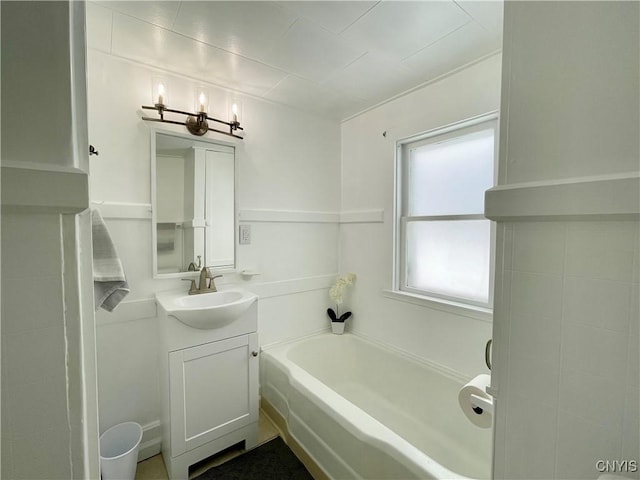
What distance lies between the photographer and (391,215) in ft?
7.08

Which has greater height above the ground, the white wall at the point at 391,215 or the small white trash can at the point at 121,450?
the white wall at the point at 391,215

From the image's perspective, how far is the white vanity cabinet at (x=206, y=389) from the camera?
1.47 metres

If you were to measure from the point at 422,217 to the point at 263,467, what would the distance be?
6.26 feet

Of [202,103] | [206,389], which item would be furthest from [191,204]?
[206,389]

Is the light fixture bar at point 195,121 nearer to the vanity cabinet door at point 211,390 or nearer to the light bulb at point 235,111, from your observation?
the light bulb at point 235,111

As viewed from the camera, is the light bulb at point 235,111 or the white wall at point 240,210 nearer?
the white wall at point 240,210

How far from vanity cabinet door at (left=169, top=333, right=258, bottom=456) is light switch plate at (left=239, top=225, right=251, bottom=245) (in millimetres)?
688

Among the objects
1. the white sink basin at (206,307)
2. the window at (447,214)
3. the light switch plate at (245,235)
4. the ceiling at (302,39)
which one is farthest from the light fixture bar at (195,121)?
the window at (447,214)

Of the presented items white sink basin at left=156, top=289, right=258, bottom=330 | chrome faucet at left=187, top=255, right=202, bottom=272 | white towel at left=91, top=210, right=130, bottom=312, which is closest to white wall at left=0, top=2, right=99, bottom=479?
white towel at left=91, top=210, right=130, bottom=312

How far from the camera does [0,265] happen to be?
49 centimetres

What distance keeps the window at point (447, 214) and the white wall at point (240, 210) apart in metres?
0.71

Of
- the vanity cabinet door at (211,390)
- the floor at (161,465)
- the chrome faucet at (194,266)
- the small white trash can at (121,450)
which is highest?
the chrome faucet at (194,266)

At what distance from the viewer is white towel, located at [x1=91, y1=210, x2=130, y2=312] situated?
3.67 feet

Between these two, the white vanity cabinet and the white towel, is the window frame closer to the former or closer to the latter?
the white vanity cabinet
